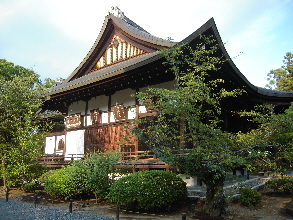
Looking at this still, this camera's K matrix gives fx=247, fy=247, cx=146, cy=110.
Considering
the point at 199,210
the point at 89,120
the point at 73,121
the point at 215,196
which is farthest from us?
the point at 73,121

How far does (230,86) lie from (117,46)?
728 cm

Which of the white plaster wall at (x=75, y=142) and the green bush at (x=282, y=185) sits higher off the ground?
the white plaster wall at (x=75, y=142)

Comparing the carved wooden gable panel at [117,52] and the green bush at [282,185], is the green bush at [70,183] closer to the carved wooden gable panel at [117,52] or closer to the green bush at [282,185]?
the green bush at [282,185]

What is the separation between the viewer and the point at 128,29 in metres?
14.4

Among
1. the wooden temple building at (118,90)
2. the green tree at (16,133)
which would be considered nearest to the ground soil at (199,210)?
the wooden temple building at (118,90)

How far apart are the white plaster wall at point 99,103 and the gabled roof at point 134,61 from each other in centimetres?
125

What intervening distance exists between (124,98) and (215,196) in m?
7.56

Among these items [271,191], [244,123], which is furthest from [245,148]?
[244,123]

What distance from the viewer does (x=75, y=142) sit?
48.1 feet

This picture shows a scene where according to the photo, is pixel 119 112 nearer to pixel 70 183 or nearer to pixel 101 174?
pixel 70 183

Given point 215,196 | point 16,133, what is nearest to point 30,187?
point 16,133

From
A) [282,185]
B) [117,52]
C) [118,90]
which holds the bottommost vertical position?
[282,185]

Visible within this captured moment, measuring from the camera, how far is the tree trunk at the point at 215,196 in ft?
20.7

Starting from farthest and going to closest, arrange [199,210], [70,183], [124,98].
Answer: [124,98] < [70,183] < [199,210]
